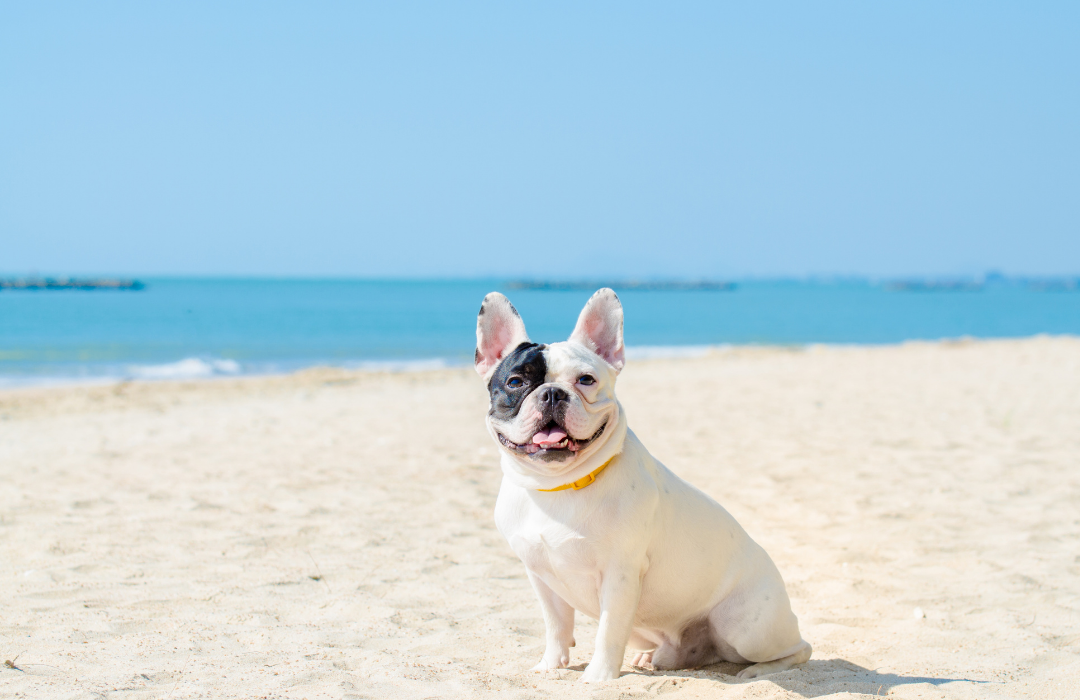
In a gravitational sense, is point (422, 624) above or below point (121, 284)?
above

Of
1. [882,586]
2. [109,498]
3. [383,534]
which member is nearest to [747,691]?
[882,586]

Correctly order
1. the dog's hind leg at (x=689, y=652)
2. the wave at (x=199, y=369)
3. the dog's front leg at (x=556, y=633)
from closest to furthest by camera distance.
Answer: the dog's front leg at (x=556, y=633), the dog's hind leg at (x=689, y=652), the wave at (x=199, y=369)

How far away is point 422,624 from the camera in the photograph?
3611 mm

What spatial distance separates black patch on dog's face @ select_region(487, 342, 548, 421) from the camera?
2660 millimetres

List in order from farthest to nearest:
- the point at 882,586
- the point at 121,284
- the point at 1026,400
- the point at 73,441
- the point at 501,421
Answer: the point at 121,284 < the point at 1026,400 < the point at 73,441 < the point at 882,586 < the point at 501,421

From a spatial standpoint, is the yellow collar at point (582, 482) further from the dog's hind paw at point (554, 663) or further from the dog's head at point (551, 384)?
the dog's hind paw at point (554, 663)

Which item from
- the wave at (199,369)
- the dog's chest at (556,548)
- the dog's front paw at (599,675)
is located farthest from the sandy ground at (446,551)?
the wave at (199,369)

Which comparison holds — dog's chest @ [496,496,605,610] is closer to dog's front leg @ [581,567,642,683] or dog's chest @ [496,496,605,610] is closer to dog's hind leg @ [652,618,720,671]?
dog's front leg @ [581,567,642,683]

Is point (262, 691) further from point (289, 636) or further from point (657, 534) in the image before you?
point (657, 534)

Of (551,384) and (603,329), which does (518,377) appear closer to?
(551,384)

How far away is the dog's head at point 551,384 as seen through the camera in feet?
8.30

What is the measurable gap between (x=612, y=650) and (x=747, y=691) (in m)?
0.46

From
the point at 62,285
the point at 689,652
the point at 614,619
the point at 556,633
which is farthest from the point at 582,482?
the point at 62,285

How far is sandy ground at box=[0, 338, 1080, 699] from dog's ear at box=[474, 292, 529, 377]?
1.12 metres
